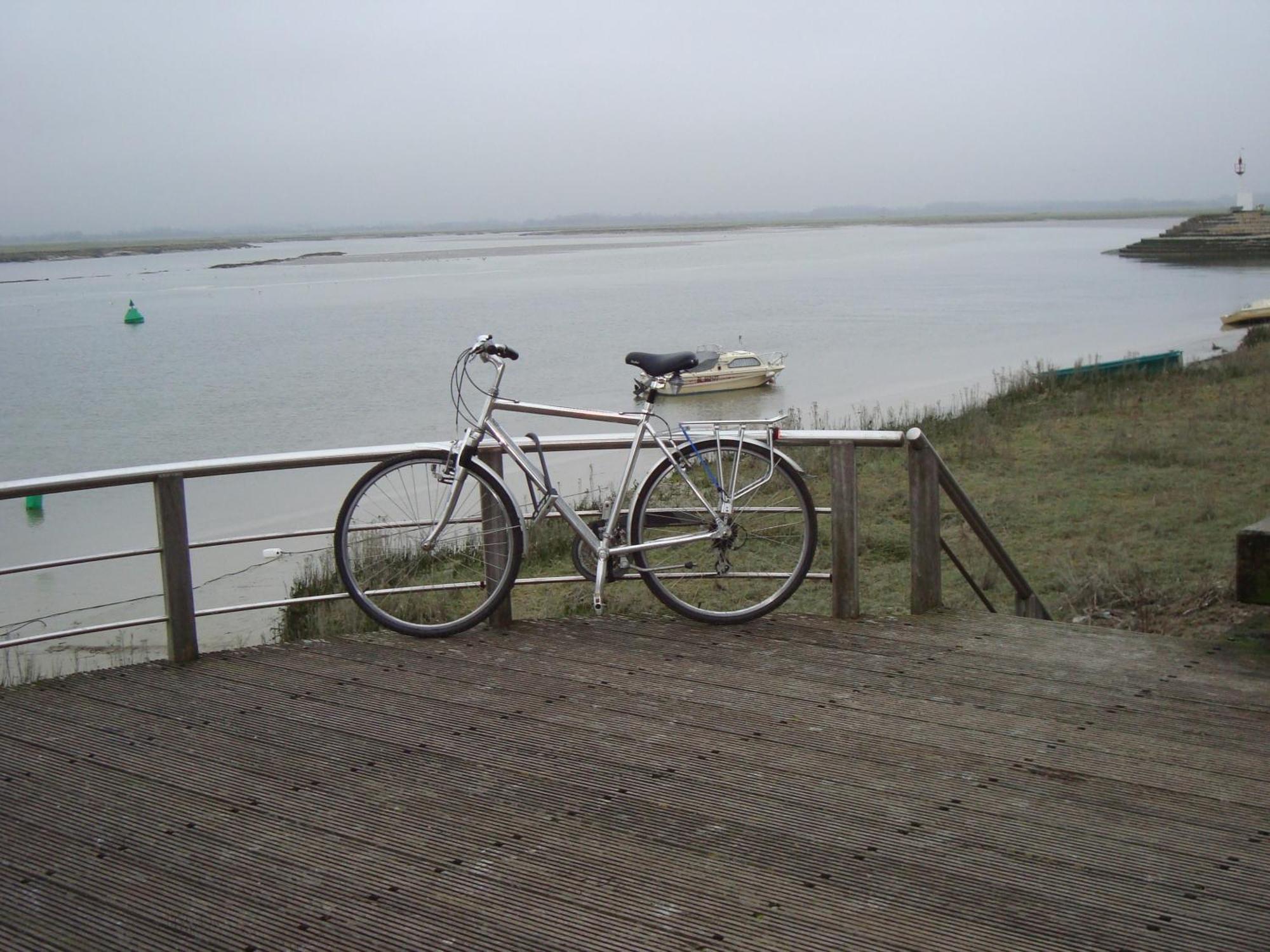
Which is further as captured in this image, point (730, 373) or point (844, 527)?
point (730, 373)

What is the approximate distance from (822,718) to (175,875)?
2045mm

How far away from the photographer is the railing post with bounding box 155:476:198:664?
15.9 feet

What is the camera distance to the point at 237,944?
277cm

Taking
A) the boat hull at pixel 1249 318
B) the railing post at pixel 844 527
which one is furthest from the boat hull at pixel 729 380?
the railing post at pixel 844 527

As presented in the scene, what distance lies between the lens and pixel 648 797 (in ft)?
11.5

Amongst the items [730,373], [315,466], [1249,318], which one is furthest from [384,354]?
[315,466]

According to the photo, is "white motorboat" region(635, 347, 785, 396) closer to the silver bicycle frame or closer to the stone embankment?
the silver bicycle frame

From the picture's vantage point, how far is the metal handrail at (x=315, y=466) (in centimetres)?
475

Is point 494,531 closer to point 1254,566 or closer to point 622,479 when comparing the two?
point 622,479

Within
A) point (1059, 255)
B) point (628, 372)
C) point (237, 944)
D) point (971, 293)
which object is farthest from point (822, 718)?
Result: point (1059, 255)

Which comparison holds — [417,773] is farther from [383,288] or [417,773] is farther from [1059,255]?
[1059,255]

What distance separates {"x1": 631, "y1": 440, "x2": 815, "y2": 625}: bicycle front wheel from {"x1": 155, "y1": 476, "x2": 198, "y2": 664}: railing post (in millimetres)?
1762

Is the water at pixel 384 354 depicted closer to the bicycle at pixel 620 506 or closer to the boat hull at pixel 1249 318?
the boat hull at pixel 1249 318

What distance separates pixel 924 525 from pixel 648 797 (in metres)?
2.41
